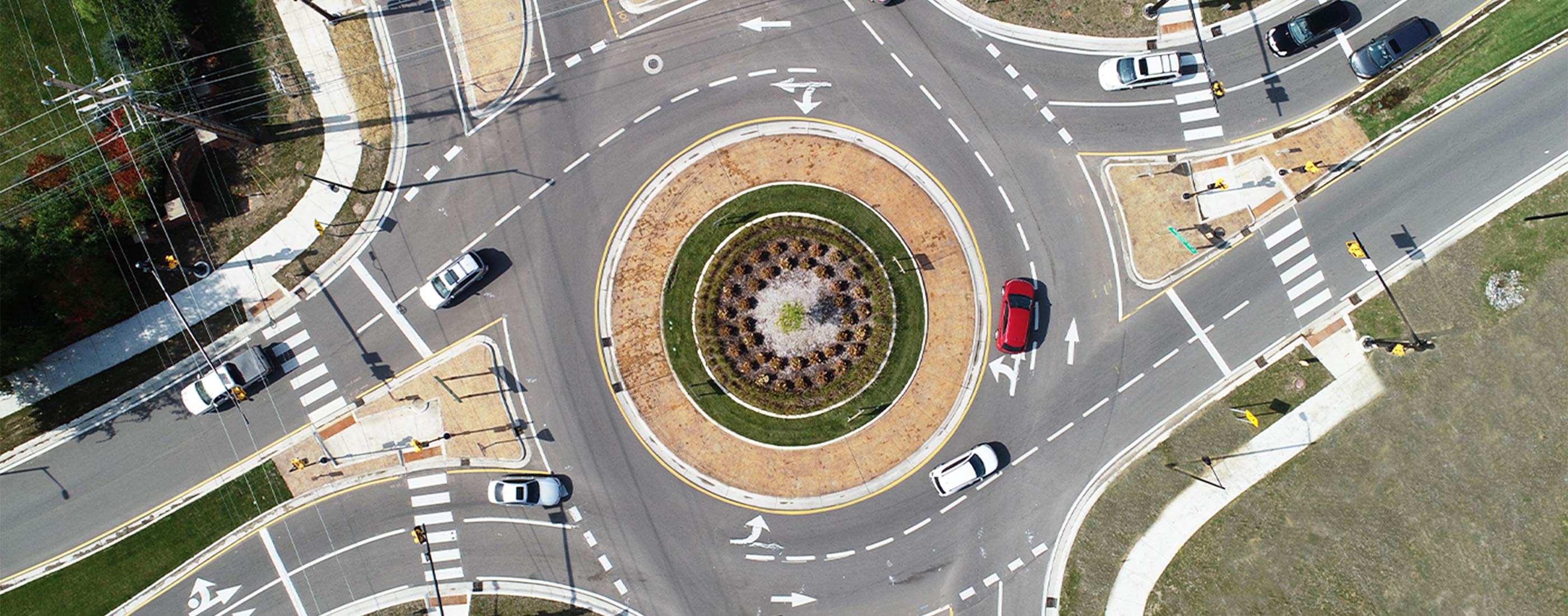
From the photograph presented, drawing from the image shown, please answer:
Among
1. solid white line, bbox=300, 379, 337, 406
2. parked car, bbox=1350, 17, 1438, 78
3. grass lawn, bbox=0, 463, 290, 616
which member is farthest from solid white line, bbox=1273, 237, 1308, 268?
grass lawn, bbox=0, 463, 290, 616

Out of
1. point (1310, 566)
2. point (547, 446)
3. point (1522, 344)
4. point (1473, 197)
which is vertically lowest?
point (1310, 566)

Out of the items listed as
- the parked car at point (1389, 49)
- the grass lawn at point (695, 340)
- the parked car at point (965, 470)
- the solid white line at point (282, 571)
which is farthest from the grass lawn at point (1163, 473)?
the solid white line at point (282, 571)

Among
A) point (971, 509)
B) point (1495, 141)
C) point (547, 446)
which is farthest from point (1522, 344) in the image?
point (547, 446)

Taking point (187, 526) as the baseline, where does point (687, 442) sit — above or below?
below

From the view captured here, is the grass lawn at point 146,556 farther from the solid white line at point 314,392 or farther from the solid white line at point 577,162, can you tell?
the solid white line at point 577,162

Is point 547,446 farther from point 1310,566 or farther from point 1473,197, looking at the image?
point 1473,197

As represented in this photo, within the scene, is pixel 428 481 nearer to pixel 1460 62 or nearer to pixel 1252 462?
pixel 1252 462
